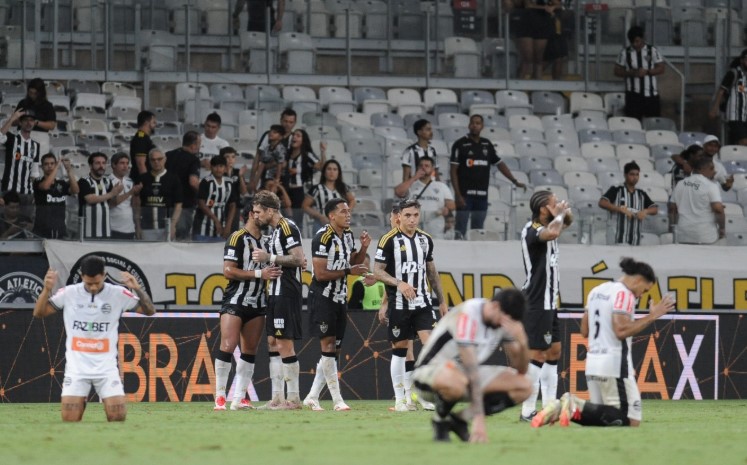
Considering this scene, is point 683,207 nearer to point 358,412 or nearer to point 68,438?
point 358,412

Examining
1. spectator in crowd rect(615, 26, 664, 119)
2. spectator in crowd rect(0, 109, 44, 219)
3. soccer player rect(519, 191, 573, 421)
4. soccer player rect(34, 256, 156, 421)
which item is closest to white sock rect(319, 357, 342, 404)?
soccer player rect(519, 191, 573, 421)

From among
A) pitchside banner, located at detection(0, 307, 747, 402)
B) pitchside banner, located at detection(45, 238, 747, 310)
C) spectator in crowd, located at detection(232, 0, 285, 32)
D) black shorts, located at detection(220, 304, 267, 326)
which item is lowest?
pitchside banner, located at detection(0, 307, 747, 402)

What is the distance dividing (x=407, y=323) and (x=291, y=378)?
139 centimetres

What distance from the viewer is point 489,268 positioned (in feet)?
68.5

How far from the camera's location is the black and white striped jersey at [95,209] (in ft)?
63.8

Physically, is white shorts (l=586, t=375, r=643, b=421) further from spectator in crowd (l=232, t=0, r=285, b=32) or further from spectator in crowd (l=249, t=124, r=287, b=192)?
spectator in crowd (l=232, t=0, r=285, b=32)

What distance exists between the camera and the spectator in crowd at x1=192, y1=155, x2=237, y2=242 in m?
20.0

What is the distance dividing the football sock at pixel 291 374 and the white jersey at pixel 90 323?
2794 mm

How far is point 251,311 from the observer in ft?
50.5

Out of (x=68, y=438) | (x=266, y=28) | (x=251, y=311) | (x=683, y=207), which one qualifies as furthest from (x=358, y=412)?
(x=266, y=28)

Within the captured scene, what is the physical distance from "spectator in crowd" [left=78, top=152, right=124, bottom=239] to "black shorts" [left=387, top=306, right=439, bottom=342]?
5888 mm

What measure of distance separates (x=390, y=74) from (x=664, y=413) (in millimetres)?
14057

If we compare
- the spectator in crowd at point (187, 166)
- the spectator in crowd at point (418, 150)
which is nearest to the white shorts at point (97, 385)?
the spectator in crowd at point (187, 166)

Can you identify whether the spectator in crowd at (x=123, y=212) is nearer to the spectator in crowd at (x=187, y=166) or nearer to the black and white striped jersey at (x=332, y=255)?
the spectator in crowd at (x=187, y=166)
